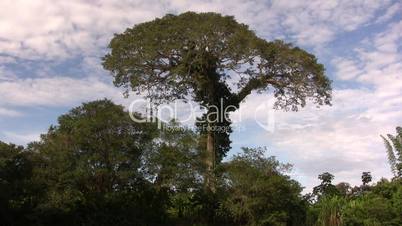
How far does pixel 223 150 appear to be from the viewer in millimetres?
23953

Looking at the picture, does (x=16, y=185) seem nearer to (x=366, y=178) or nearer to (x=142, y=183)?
(x=142, y=183)

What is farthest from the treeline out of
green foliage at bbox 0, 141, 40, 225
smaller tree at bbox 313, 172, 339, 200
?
smaller tree at bbox 313, 172, 339, 200

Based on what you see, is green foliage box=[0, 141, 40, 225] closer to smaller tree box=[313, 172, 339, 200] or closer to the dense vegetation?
the dense vegetation

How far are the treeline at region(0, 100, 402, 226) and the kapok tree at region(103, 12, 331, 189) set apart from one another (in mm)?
2254

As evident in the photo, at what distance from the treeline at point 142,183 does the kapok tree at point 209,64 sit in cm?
225

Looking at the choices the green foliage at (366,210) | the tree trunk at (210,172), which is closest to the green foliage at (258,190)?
the tree trunk at (210,172)

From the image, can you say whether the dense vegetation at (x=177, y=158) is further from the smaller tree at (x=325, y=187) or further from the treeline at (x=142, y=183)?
the smaller tree at (x=325, y=187)

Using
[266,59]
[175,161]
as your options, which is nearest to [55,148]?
[175,161]

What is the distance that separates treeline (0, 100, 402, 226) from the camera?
15.9 meters

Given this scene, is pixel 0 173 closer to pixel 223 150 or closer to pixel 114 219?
pixel 114 219

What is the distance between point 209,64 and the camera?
2294 centimetres

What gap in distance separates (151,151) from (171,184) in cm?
141

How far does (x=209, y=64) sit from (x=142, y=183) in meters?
6.65

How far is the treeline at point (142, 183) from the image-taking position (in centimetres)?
1595
